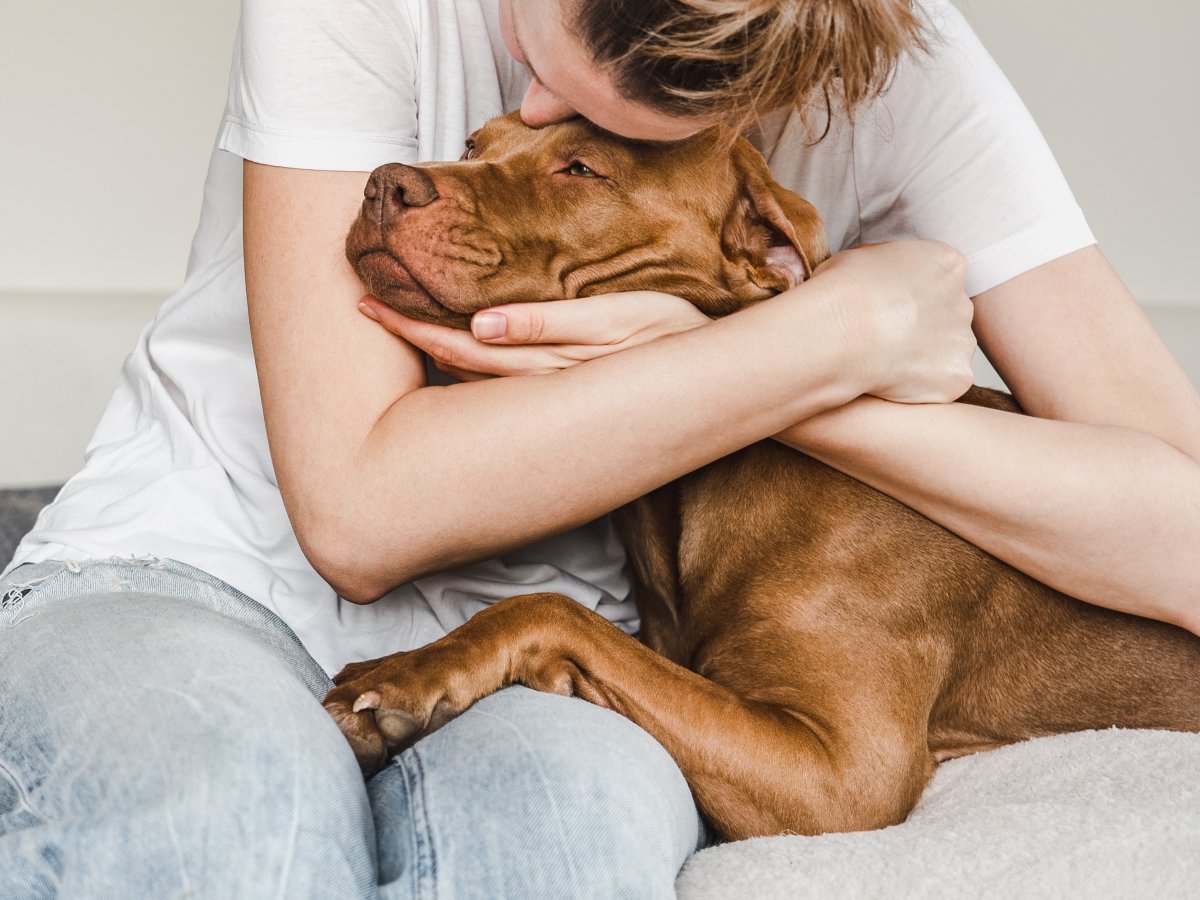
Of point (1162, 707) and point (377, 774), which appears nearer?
point (377, 774)

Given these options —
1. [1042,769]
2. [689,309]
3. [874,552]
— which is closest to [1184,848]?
[1042,769]

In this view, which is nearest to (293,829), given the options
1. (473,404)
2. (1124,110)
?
(473,404)

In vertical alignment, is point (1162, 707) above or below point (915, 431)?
below

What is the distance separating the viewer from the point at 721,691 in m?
1.65

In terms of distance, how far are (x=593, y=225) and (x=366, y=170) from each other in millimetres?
358

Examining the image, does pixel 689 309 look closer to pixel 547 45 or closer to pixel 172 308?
pixel 547 45

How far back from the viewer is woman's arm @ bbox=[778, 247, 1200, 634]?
1.76 meters

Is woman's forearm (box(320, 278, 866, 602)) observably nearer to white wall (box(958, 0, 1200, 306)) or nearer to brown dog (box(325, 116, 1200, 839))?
brown dog (box(325, 116, 1200, 839))

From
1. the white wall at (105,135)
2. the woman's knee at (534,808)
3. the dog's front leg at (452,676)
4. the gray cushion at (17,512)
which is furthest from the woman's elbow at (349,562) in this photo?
the white wall at (105,135)

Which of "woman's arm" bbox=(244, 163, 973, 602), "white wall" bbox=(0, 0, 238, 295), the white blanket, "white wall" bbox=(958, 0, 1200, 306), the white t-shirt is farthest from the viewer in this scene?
"white wall" bbox=(958, 0, 1200, 306)

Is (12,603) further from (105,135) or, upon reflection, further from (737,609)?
(105,135)

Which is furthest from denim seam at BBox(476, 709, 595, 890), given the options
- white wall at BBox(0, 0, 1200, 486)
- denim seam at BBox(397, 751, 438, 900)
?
white wall at BBox(0, 0, 1200, 486)

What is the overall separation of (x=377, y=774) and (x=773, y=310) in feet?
2.61

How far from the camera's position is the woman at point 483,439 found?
4.03 ft
